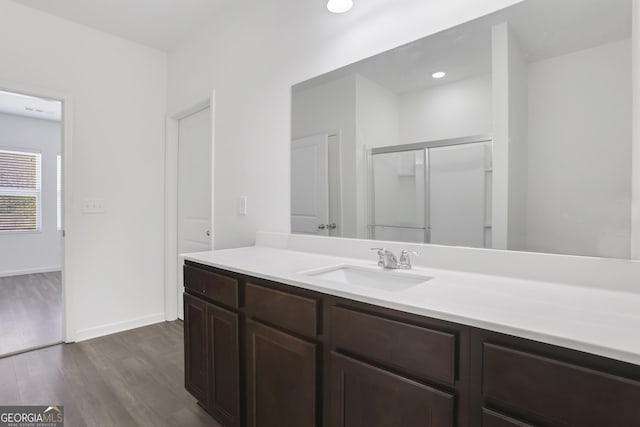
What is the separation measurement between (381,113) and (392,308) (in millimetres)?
1053

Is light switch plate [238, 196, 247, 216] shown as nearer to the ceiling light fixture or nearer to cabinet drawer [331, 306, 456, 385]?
the ceiling light fixture

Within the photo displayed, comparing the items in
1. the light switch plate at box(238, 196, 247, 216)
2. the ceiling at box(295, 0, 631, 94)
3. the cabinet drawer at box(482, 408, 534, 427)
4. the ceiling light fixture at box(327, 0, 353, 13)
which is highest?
the ceiling light fixture at box(327, 0, 353, 13)

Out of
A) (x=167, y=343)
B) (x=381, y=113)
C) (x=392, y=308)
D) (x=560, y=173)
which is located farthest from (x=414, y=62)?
(x=167, y=343)

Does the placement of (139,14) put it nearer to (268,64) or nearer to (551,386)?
(268,64)

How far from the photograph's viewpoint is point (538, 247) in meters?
1.19

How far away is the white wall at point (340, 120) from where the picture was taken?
1.77 metres

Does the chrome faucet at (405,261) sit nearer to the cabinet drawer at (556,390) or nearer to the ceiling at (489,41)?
the cabinet drawer at (556,390)

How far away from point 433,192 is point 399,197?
0.54 ft

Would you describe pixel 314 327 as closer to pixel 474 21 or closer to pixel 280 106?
pixel 474 21

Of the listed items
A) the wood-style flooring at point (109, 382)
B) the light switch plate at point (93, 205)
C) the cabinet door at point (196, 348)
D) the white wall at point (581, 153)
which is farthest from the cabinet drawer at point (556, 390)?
the light switch plate at point (93, 205)

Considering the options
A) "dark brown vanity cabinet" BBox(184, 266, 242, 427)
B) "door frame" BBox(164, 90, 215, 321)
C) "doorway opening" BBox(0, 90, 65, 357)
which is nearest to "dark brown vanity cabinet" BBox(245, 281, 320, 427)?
"dark brown vanity cabinet" BBox(184, 266, 242, 427)

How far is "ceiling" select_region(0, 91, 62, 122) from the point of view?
4.27m

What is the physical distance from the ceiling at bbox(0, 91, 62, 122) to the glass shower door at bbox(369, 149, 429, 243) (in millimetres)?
4521

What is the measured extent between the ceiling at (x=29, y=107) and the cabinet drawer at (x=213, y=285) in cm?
387
